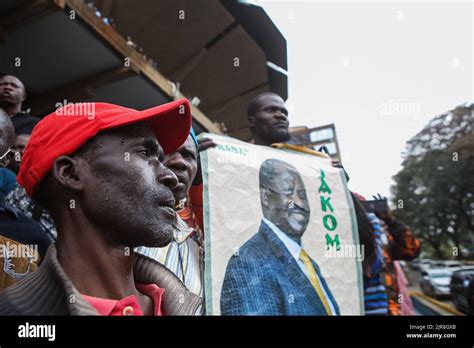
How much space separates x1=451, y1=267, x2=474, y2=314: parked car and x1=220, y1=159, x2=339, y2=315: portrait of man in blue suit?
57 centimetres

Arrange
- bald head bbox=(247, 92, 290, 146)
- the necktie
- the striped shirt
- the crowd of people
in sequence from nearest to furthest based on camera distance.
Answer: the crowd of people → the striped shirt → the necktie → bald head bbox=(247, 92, 290, 146)

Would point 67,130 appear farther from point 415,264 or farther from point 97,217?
point 415,264

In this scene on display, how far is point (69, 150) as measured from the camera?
1.18 m

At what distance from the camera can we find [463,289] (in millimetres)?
2010

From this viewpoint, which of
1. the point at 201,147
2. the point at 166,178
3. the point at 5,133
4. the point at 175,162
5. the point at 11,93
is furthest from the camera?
the point at 201,147

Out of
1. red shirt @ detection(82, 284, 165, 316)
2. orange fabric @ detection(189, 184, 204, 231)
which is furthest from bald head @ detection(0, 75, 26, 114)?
red shirt @ detection(82, 284, 165, 316)

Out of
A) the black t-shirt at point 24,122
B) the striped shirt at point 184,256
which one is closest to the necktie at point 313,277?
the striped shirt at point 184,256

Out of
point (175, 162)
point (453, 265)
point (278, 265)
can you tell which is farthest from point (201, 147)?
point (453, 265)

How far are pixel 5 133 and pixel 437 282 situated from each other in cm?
183

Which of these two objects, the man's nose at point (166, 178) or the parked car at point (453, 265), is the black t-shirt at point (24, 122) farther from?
the parked car at point (453, 265)

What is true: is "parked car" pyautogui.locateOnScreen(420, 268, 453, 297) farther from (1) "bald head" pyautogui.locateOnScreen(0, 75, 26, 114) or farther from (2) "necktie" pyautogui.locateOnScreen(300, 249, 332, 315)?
(1) "bald head" pyautogui.locateOnScreen(0, 75, 26, 114)

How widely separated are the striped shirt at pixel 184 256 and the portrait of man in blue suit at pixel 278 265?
0.11 metres

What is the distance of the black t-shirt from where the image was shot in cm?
165
